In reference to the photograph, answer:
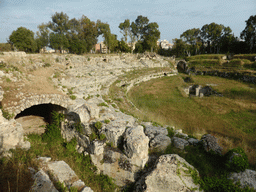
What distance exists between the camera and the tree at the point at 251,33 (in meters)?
52.1

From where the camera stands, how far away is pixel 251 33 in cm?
5197

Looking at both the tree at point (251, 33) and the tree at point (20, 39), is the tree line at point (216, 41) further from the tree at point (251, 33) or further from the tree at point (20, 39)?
the tree at point (20, 39)

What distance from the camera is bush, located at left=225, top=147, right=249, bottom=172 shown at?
6.40 meters

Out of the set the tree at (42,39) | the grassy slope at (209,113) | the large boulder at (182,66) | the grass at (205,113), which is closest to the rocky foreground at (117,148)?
the grass at (205,113)

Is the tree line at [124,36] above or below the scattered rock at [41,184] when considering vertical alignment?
above

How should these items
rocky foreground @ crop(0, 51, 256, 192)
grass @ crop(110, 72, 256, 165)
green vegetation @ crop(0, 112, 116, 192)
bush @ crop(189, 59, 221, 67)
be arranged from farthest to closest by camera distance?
bush @ crop(189, 59, 221, 67)
grass @ crop(110, 72, 256, 165)
rocky foreground @ crop(0, 51, 256, 192)
green vegetation @ crop(0, 112, 116, 192)

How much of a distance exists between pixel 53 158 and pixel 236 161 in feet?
33.4

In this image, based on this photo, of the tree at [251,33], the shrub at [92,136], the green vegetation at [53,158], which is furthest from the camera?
the tree at [251,33]

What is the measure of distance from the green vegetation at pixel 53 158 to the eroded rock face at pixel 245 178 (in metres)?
6.16

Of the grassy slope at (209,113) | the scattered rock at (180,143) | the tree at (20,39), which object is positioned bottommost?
the grassy slope at (209,113)

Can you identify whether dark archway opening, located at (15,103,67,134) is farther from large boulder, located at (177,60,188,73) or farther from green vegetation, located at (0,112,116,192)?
large boulder, located at (177,60,188,73)

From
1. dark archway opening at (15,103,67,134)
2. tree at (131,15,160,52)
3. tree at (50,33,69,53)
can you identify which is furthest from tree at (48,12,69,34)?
dark archway opening at (15,103,67,134)

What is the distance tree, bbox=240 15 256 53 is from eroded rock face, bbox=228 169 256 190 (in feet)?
217

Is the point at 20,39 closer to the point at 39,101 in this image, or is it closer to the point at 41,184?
the point at 39,101
